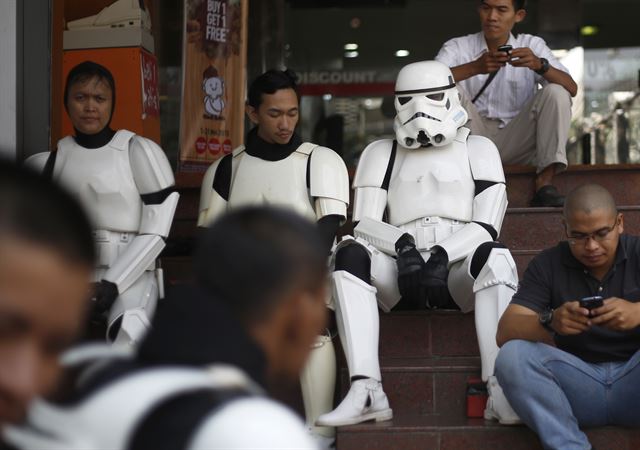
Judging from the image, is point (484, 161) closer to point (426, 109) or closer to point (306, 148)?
point (426, 109)

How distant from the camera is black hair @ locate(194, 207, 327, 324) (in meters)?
1.55

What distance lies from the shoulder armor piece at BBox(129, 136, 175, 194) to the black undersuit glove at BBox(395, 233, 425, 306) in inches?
44.3

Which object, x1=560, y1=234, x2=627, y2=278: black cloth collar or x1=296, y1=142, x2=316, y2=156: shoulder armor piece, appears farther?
x1=296, y1=142, x2=316, y2=156: shoulder armor piece

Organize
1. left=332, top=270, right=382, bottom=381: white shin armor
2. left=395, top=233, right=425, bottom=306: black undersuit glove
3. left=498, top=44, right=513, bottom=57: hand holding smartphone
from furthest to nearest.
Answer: left=498, top=44, right=513, bottom=57: hand holding smartphone < left=395, top=233, right=425, bottom=306: black undersuit glove < left=332, top=270, right=382, bottom=381: white shin armor

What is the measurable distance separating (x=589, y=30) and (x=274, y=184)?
889cm

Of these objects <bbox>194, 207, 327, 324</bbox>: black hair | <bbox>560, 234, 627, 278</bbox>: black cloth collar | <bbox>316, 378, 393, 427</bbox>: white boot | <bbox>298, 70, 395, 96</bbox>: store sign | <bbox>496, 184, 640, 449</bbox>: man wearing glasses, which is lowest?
<bbox>316, 378, 393, 427</bbox>: white boot

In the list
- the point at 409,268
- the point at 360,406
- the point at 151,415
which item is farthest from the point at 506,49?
the point at 151,415


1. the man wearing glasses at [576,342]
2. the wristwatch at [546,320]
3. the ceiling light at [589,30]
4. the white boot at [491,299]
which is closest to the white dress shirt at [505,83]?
the white boot at [491,299]

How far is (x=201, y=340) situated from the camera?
5.11 feet

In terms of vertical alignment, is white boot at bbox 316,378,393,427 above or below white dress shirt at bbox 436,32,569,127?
below

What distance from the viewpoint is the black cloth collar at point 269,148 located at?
5770 mm

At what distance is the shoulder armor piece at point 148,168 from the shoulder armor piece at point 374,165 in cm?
90

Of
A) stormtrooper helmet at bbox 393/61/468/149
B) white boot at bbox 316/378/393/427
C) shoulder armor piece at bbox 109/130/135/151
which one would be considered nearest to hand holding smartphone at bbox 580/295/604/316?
white boot at bbox 316/378/393/427

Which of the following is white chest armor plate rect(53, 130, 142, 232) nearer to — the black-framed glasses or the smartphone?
the black-framed glasses
